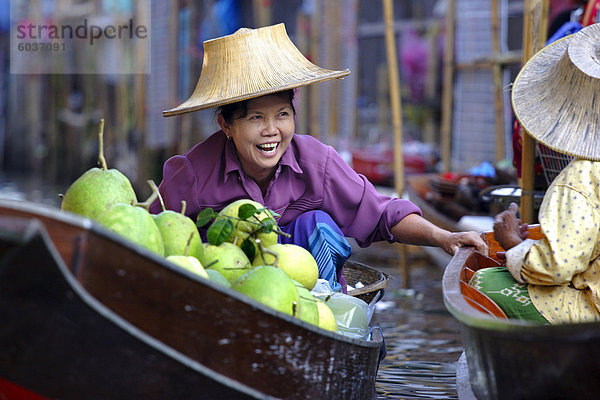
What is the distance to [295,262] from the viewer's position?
2164mm

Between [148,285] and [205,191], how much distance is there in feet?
4.32

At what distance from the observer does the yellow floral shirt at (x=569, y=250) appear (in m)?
1.88

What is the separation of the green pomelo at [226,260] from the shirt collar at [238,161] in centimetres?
74

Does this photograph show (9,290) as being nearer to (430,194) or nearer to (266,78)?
(266,78)

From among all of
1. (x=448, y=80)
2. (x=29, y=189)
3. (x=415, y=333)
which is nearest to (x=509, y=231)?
(x=415, y=333)

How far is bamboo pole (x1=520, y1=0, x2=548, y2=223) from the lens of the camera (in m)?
3.28

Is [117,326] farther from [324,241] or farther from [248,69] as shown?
[248,69]

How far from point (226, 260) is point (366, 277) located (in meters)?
0.98

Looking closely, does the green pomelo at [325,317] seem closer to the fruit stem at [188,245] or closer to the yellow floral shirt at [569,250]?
the fruit stem at [188,245]

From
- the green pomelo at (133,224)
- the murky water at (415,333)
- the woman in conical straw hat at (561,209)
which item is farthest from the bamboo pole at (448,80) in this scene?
the green pomelo at (133,224)

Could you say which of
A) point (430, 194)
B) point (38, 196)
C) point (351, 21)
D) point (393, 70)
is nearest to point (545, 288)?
point (393, 70)

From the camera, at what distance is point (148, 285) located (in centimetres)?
150

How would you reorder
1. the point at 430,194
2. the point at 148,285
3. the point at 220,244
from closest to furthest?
the point at 148,285, the point at 220,244, the point at 430,194

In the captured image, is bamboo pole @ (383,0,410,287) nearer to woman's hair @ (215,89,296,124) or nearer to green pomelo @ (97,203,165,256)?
woman's hair @ (215,89,296,124)
